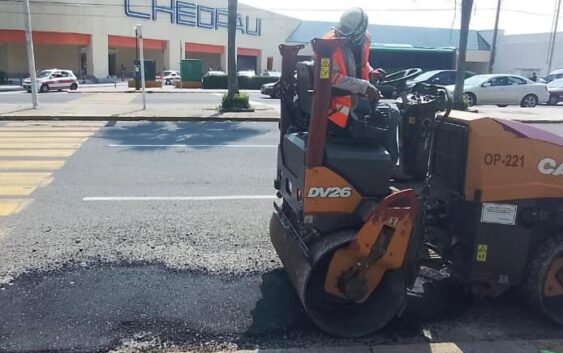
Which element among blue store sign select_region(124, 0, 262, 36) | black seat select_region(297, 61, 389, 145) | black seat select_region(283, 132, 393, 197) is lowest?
black seat select_region(283, 132, 393, 197)

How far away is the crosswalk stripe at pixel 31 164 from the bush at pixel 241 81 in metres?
30.6

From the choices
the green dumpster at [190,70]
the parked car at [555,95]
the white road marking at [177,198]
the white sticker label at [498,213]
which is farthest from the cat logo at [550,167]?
the green dumpster at [190,70]

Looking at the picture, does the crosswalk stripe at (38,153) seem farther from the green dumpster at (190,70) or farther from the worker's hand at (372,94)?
the green dumpster at (190,70)

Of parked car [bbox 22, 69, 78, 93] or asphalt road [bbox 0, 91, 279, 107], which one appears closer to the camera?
asphalt road [bbox 0, 91, 279, 107]

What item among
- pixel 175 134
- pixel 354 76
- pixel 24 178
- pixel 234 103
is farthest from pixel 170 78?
pixel 354 76

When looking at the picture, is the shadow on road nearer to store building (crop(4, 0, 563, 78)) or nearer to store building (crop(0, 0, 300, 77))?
store building (crop(4, 0, 563, 78))

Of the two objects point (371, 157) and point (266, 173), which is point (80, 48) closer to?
point (266, 173)

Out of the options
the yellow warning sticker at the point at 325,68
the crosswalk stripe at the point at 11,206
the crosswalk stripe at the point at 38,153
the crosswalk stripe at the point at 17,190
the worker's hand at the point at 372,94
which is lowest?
the crosswalk stripe at the point at 11,206

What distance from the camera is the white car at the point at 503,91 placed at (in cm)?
2238

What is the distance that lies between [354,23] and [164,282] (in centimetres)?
251

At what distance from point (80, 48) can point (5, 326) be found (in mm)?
52730

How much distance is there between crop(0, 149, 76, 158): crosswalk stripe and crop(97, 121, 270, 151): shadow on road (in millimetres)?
1313

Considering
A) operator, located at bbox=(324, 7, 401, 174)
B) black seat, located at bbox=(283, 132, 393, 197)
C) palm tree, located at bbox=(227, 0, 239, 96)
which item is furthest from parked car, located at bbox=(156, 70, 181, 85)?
black seat, located at bbox=(283, 132, 393, 197)

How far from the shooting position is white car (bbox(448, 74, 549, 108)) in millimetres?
22375
